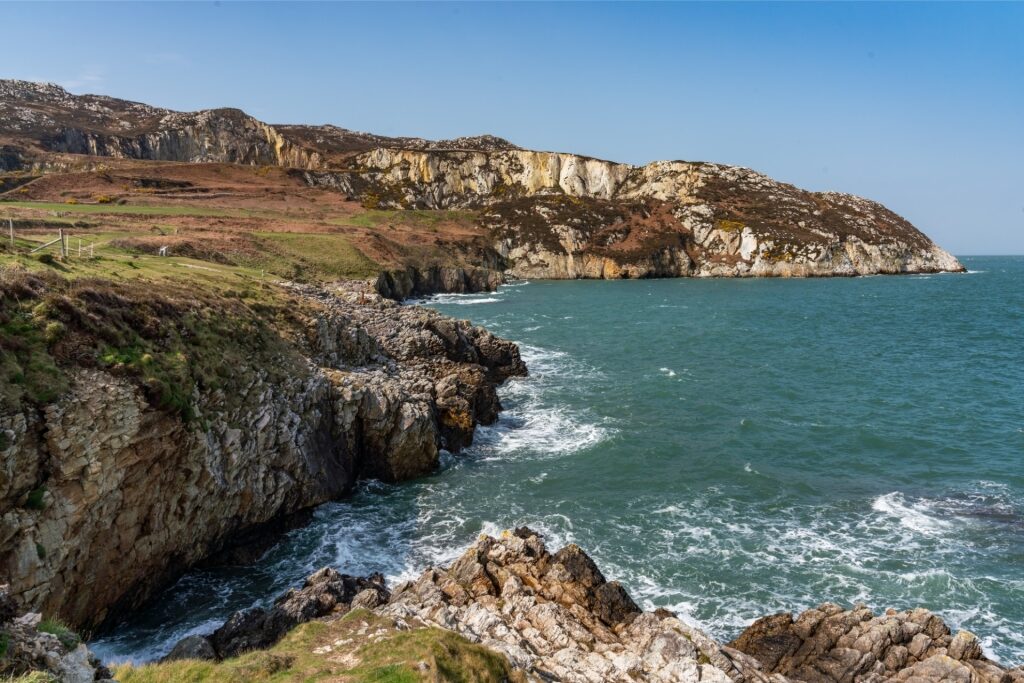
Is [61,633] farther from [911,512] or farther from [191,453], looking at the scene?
[911,512]

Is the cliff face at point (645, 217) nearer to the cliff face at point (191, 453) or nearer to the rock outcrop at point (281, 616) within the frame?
the cliff face at point (191, 453)

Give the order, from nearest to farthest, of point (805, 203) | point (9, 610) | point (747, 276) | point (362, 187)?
point (9, 610), point (747, 276), point (805, 203), point (362, 187)

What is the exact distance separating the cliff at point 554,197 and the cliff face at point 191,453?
67127 millimetres

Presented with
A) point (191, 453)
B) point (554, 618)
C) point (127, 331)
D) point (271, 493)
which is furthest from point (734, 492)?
point (127, 331)

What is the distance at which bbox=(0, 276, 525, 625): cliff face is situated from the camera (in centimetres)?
1438

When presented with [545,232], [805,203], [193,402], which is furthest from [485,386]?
[805,203]

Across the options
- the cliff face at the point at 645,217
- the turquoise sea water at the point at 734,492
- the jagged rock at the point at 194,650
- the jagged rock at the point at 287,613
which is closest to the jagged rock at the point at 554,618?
the jagged rock at the point at 287,613

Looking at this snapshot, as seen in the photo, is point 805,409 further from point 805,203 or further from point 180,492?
point 805,203

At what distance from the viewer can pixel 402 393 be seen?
93.7ft

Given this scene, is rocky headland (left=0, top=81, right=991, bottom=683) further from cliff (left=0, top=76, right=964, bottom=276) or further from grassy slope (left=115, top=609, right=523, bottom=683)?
cliff (left=0, top=76, right=964, bottom=276)

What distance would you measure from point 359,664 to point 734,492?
1873 cm

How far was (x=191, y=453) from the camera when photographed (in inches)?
748

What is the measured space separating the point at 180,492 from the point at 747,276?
125m

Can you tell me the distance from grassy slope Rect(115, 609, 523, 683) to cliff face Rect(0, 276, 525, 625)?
5136 mm
